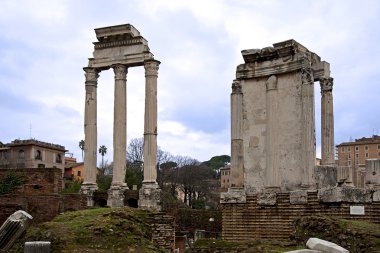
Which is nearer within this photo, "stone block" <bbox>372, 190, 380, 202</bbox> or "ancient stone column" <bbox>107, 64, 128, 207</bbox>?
"stone block" <bbox>372, 190, 380, 202</bbox>

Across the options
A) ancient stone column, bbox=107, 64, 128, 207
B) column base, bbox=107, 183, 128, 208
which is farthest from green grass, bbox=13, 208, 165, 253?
ancient stone column, bbox=107, 64, 128, 207

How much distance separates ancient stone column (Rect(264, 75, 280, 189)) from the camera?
45.4 feet

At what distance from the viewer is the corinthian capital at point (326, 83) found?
18.0 meters

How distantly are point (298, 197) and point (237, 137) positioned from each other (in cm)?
246

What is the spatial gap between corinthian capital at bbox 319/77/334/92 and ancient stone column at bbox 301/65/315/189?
464 centimetres

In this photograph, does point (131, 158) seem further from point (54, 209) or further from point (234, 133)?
point (234, 133)

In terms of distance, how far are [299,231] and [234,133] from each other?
480cm

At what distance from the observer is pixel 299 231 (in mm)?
10164

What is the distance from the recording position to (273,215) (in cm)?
1337

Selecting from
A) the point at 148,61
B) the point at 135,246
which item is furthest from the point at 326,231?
the point at 148,61

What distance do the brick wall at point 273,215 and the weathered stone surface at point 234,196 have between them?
105 millimetres

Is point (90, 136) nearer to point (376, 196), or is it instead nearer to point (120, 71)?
point (120, 71)

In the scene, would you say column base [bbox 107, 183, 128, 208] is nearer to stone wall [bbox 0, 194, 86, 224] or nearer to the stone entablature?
the stone entablature

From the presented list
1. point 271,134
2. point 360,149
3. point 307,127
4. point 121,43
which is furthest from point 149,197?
point 360,149
